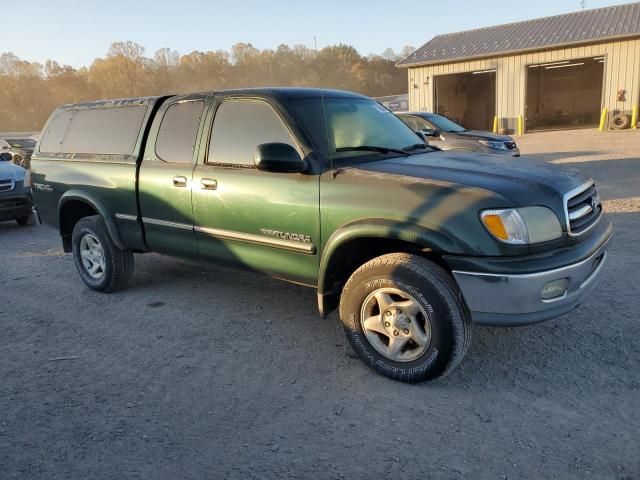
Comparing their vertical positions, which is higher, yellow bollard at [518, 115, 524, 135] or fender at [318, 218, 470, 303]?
yellow bollard at [518, 115, 524, 135]

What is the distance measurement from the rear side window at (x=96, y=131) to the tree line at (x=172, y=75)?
53.2 m

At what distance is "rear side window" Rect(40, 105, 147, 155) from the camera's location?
4969 millimetres

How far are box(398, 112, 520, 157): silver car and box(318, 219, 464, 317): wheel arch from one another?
6.98 metres

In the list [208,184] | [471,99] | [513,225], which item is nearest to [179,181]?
[208,184]

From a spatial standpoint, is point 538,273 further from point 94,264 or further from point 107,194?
point 94,264

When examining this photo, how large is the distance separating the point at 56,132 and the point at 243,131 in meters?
2.85

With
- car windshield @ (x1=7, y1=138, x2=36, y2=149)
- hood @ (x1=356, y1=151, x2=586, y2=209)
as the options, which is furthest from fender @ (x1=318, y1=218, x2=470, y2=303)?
car windshield @ (x1=7, y1=138, x2=36, y2=149)

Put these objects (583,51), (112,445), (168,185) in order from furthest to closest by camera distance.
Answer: (583,51), (168,185), (112,445)

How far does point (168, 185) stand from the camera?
453 cm

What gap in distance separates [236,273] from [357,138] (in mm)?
2471

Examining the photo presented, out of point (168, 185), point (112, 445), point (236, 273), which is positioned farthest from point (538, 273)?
point (236, 273)

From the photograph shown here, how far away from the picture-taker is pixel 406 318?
334cm

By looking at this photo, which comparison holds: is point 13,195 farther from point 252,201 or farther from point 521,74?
point 521,74

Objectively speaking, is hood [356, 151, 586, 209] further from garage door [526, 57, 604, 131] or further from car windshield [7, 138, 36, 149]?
garage door [526, 57, 604, 131]
